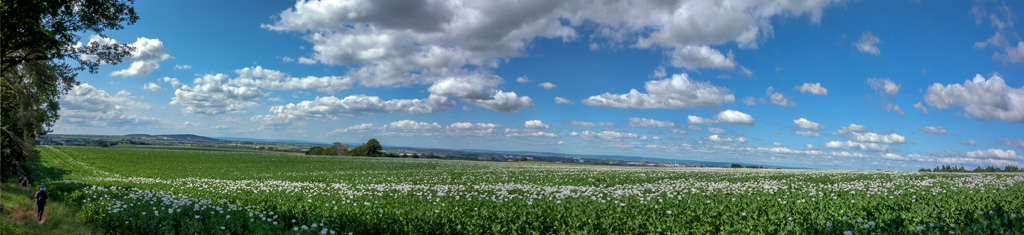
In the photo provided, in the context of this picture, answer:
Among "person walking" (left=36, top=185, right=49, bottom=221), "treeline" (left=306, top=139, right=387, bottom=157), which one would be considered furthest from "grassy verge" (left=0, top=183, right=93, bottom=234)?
"treeline" (left=306, top=139, right=387, bottom=157)

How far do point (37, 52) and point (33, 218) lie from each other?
7.00m

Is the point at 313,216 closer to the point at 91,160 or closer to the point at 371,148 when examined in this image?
the point at 91,160

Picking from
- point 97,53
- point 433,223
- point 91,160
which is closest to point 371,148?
point 91,160

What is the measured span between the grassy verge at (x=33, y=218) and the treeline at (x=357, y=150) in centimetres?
10007

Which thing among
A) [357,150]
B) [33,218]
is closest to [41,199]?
[33,218]

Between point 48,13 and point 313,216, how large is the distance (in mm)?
15032

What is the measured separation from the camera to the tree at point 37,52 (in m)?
16.9

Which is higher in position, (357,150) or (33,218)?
(357,150)

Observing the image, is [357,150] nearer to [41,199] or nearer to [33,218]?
[33,218]

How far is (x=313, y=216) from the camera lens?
515 inches

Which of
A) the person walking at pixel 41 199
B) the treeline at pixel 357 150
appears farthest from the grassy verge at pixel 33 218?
the treeline at pixel 357 150

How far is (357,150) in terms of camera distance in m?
125

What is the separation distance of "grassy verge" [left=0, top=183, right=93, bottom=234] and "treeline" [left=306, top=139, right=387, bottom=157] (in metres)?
100

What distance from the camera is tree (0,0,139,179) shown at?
665 inches
